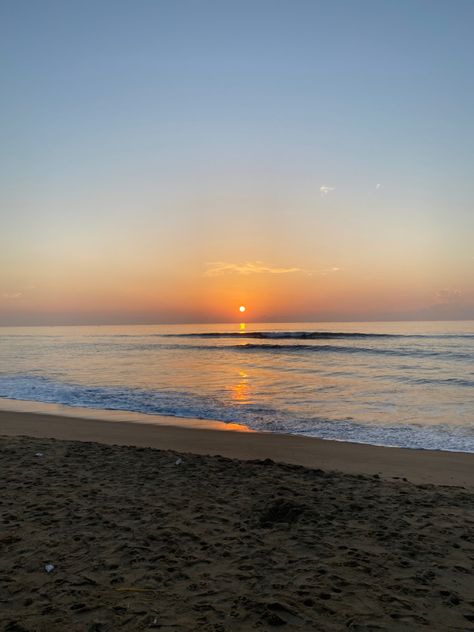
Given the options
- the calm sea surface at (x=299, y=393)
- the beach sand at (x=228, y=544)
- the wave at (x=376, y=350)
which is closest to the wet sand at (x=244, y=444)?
the beach sand at (x=228, y=544)

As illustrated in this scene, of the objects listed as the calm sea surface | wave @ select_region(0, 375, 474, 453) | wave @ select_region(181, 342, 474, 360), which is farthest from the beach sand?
wave @ select_region(181, 342, 474, 360)

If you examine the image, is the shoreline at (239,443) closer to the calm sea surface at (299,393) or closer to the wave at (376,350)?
the calm sea surface at (299,393)

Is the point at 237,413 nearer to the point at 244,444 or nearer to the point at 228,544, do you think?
the point at 244,444

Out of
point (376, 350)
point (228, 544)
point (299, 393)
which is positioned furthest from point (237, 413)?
point (376, 350)

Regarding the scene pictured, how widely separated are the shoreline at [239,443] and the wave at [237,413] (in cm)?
61

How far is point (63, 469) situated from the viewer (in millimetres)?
6750

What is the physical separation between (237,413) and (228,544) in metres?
8.46

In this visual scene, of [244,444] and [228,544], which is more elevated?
[228,544]

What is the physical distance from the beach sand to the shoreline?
133 millimetres

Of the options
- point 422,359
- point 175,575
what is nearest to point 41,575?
point 175,575

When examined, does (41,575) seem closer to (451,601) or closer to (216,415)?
(451,601)

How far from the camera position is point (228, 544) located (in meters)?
4.32

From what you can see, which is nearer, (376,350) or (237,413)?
(237,413)

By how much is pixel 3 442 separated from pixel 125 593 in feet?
20.0
